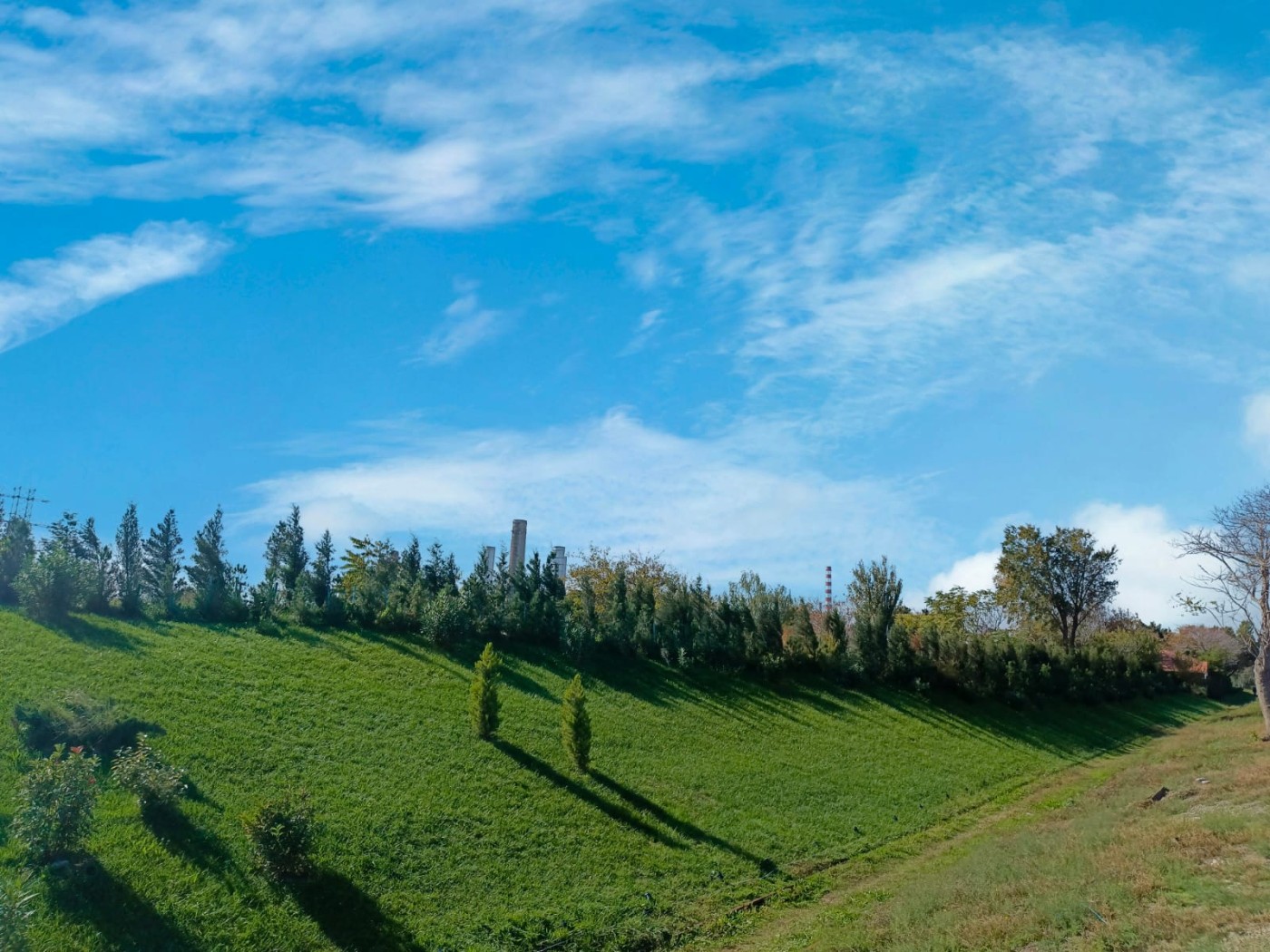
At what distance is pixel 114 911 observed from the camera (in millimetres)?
13023

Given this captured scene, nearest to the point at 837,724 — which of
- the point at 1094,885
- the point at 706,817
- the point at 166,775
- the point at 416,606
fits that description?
the point at 706,817

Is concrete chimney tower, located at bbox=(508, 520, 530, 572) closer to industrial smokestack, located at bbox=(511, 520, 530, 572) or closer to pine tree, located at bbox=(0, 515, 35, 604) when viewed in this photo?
industrial smokestack, located at bbox=(511, 520, 530, 572)

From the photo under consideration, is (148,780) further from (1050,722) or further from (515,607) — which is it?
(1050,722)

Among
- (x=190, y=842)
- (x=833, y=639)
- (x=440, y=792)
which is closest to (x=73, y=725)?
(x=190, y=842)

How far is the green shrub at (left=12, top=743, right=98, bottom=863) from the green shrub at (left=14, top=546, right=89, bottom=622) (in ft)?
37.7

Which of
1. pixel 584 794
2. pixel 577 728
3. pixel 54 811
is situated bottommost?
pixel 584 794

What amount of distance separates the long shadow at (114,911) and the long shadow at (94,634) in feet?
34.3

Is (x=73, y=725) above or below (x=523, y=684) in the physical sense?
below

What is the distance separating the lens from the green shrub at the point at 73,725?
1705 centimetres

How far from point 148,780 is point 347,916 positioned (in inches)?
157

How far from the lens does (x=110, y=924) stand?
12758 mm

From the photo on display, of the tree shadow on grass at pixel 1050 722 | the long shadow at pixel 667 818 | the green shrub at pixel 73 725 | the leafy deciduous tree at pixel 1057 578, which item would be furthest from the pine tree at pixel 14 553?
the leafy deciduous tree at pixel 1057 578

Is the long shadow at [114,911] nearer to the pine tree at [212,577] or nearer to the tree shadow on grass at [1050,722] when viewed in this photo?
the pine tree at [212,577]

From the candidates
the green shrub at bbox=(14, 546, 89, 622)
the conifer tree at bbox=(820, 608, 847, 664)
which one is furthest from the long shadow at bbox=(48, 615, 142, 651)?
the conifer tree at bbox=(820, 608, 847, 664)
